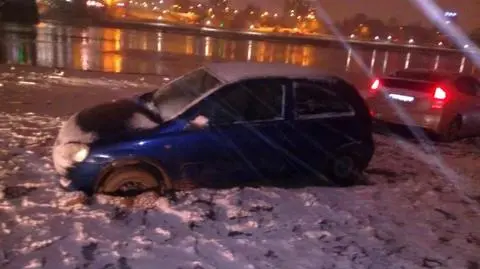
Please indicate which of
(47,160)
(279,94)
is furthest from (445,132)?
(47,160)

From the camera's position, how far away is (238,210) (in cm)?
534

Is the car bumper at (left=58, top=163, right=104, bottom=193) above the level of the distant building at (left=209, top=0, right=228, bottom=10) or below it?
below

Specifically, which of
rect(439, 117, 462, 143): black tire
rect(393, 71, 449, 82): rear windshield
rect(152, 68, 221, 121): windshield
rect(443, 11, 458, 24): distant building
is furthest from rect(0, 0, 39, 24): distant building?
rect(443, 11, 458, 24): distant building

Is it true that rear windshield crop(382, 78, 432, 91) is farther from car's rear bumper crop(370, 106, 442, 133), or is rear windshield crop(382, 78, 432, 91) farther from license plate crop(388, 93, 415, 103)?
car's rear bumper crop(370, 106, 442, 133)

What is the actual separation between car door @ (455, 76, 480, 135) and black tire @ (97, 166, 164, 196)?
647 centimetres

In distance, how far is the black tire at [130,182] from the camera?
5.16 metres

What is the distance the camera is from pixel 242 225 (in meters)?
5.01

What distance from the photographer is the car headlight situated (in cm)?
502

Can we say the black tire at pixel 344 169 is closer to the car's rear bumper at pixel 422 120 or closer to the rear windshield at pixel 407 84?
the car's rear bumper at pixel 422 120

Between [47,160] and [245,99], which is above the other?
[245,99]

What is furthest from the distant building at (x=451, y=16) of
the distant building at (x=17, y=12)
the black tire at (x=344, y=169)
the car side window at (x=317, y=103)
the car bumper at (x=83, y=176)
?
the car bumper at (x=83, y=176)

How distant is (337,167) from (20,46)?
1587 centimetres

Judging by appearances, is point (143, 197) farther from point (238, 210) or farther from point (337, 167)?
point (337, 167)

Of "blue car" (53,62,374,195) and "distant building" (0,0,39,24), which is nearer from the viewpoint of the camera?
"blue car" (53,62,374,195)
